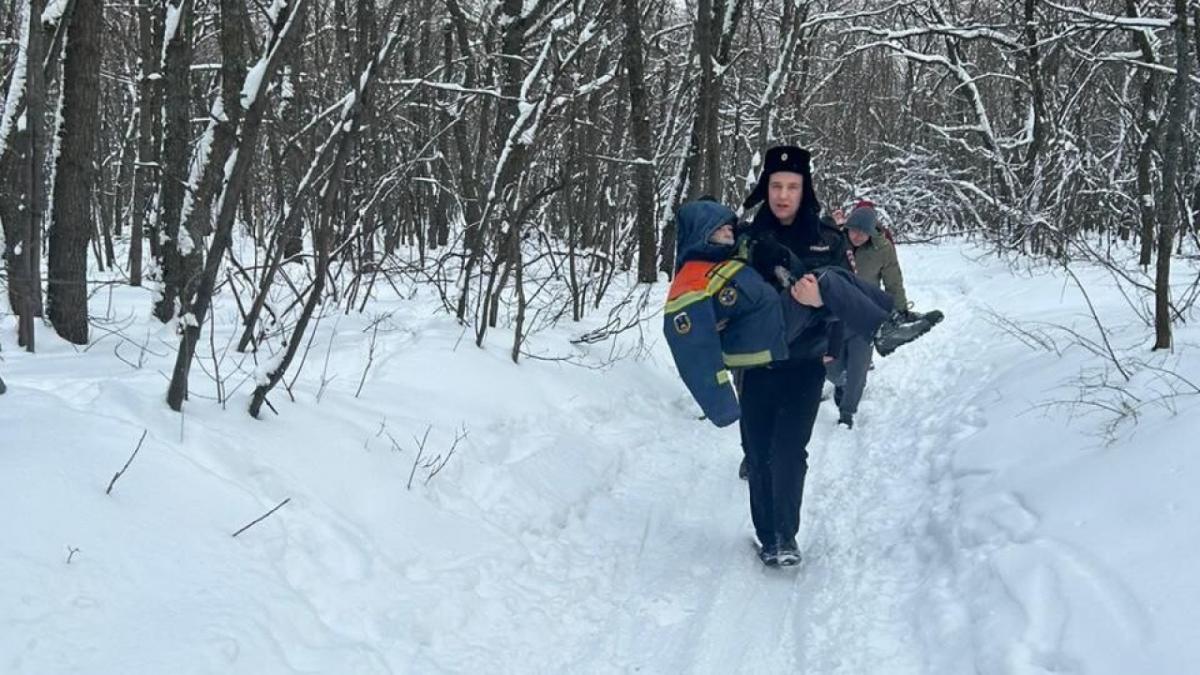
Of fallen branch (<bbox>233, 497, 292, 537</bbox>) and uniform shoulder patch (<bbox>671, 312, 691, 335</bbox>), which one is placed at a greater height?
uniform shoulder patch (<bbox>671, 312, 691, 335</bbox>)

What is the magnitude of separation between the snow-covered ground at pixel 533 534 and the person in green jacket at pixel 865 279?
0.56 meters

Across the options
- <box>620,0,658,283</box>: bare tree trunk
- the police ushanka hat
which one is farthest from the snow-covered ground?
<box>620,0,658,283</box>: bare tree trunk

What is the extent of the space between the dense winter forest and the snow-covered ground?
0.60 metres

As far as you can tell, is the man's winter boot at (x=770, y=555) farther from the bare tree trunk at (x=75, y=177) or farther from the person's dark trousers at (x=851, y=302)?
the bare tree trunk at (x=75, y=177)

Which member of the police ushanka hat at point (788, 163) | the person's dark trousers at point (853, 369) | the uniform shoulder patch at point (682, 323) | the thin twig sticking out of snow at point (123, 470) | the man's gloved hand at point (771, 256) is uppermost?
the police ushanka hat at point (788, 163)

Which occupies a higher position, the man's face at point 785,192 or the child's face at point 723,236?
the man's face at point 785,192

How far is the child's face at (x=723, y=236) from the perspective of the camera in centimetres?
399

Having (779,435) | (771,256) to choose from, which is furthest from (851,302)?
(779,435)

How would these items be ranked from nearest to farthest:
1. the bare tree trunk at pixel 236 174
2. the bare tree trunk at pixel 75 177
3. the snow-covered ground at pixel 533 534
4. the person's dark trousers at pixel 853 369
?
the snow-covered ground at pixel 533 534, the bare tree trunk at pixel 236 174, the bare tree trunk at pixel 75 177, the person's dark trousers at pixel 853 369

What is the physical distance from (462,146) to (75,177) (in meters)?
6.51

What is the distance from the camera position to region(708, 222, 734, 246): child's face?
13.1 ft

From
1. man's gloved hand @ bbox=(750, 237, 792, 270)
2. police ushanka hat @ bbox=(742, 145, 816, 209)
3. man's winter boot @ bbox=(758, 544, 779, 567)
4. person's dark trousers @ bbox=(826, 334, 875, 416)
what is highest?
police ushanka hat @ bbox=(742, 145, 816, 209)

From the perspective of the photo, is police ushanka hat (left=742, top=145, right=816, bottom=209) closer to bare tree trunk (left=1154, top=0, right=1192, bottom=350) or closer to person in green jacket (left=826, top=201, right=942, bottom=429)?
person in green jacket (left=826, top=201, right=942, bottom=429)

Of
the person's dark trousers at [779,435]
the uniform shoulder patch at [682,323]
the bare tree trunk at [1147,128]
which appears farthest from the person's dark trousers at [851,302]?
the bare tree trunk at [1147,128]
